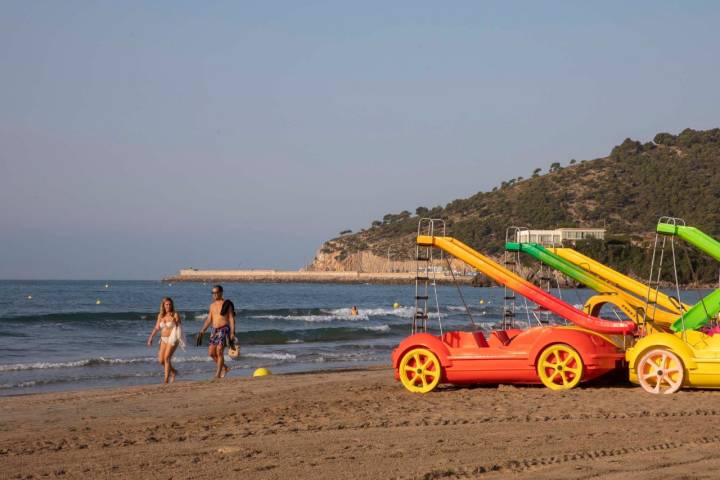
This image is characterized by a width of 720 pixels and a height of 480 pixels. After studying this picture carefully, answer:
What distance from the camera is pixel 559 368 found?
45.1 ft

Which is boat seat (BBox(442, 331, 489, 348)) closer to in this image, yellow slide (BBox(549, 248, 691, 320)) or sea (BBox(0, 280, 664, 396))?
sea (BBox(0, 280, 664, 396))

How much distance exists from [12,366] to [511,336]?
485 inches

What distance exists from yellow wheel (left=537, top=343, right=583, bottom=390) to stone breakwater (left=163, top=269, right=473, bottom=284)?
12619cm

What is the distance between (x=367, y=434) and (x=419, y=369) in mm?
3820

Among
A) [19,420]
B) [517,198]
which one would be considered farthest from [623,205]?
[19,420]

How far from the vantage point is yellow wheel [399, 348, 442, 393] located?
45.4ft

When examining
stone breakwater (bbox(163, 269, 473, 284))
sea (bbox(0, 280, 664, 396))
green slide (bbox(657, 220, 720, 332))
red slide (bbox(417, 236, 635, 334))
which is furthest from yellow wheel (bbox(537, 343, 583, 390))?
stone breakwater (bbox(163, 269, 473, 284))

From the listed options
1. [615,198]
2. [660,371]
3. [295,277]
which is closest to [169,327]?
[660,371]

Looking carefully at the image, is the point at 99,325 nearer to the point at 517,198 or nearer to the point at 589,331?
the point at 589,331

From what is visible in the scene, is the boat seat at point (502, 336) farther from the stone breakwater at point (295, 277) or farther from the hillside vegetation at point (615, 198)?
the stone breakwater at point (295, 277)

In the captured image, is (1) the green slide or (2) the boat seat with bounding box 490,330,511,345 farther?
(2) the boat seat with bounding box 490,330,511,345

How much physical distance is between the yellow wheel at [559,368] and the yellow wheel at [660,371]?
2.73 ft

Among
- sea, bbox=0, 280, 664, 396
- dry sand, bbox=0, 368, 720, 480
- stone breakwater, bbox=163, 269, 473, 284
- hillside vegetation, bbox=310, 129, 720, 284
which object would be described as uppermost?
hillside vegetation, bbox=310, 129, 720, 284

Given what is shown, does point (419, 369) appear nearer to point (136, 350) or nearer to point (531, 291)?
point (531, 291)
